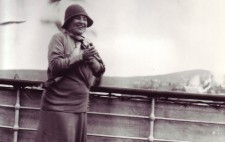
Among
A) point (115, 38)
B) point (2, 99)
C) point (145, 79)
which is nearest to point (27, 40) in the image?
point (2, 99)

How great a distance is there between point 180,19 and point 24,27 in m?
1.36

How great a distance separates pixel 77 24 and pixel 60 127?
2.35ft

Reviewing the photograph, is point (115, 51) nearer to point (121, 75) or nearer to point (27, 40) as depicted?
point (121, 75)

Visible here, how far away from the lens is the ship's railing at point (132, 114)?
315cm

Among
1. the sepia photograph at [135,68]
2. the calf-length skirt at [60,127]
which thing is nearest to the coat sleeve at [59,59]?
the calf-length skirt at [60,127]

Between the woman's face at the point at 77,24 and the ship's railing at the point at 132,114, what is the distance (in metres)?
0.68

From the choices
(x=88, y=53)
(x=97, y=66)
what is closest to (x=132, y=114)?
(x=97, y=66)

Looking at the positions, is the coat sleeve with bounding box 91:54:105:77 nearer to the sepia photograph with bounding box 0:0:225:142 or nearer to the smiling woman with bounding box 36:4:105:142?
the smiling woman with bounding box 36:4:105:142

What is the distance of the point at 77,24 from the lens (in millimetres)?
2588

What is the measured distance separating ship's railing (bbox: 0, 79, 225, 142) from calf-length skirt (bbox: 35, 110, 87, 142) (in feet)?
1.92

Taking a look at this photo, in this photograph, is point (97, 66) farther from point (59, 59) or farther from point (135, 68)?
point (135, 68)

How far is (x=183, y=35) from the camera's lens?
10.2 feet

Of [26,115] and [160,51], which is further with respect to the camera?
[26,115]

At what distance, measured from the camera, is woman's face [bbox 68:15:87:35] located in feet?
8.45
